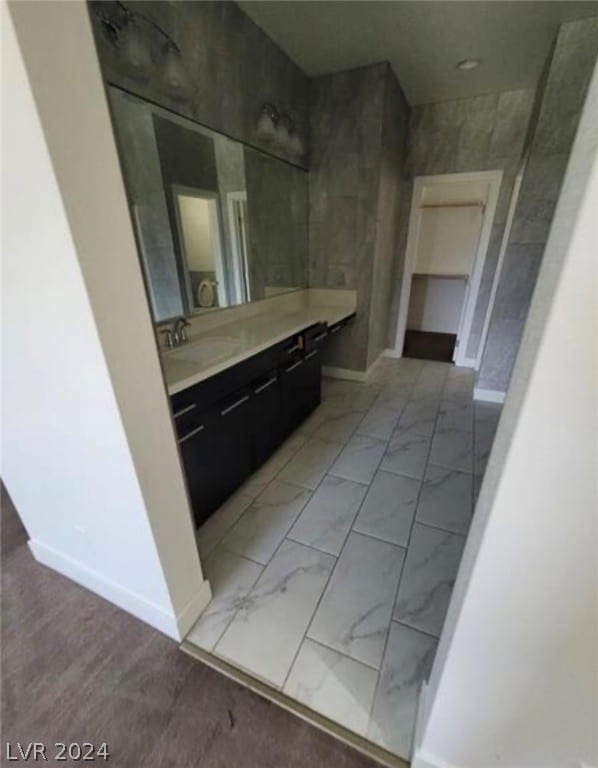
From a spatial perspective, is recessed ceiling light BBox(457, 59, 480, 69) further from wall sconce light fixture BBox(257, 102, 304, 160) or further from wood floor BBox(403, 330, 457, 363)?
wood floor BBox(403, 330, 457, 363)

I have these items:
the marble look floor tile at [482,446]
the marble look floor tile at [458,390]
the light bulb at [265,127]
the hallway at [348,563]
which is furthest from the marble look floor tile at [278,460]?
the light bulb at [265,127]

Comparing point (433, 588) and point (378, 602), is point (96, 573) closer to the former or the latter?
point (378, 602)

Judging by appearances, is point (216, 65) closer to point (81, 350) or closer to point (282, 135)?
point (282, 135)

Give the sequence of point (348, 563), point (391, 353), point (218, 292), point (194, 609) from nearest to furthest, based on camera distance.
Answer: point (194, 609)
point (348, 563)
point (218, 292)
point (391, 353)

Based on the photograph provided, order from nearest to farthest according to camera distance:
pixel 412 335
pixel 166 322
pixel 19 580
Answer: pixel 19 580 → pixel 166 322 → pixel 412 335

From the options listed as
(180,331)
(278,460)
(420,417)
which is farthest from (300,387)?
(420,417)

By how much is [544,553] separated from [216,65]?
268 centimetres

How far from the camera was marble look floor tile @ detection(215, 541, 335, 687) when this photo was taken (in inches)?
48.6

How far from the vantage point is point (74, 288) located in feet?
2.57

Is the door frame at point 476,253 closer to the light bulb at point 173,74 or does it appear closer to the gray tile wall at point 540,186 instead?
the gray tile wall at point 540,186

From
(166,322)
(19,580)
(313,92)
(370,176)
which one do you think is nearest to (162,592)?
(19,580)

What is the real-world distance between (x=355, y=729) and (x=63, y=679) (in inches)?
40.5

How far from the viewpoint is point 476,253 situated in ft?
11.8

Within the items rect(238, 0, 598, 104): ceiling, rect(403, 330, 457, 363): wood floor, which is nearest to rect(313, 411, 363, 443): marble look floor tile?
rect(403, 330, 457, 363): wood floor
